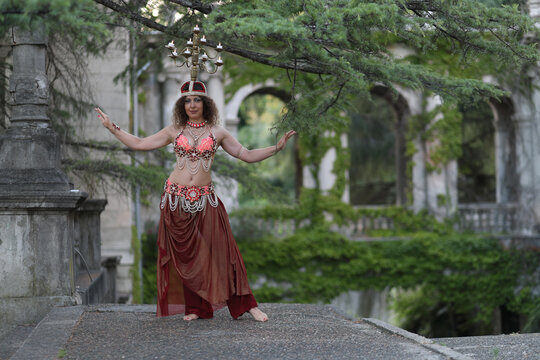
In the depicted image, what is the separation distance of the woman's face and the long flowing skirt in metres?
0.73

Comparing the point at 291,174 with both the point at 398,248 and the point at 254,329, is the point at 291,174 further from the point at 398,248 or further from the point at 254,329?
the point at 254,329

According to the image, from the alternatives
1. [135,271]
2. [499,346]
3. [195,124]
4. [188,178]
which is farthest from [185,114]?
[135,271]

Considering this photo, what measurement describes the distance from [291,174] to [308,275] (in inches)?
509

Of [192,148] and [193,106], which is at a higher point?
[193,106]

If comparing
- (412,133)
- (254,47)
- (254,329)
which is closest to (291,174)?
(412,133)

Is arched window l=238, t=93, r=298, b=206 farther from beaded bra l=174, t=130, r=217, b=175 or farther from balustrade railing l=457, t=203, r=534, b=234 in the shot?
beaded bra l=174, t=130, r=217, b=175

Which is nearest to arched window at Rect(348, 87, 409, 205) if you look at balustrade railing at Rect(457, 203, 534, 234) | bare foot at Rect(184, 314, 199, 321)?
balustrade railing at Rect(457, 203, 534, 234)

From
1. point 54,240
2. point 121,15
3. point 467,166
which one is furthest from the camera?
point 467,166

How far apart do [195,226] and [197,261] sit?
27 cm

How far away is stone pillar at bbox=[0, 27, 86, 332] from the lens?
19.6ft

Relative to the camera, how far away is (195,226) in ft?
18.7

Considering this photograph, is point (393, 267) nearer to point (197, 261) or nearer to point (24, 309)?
point (197, 261)

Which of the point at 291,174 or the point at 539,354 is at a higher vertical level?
the point at 291,174

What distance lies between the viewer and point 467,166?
21688mm
